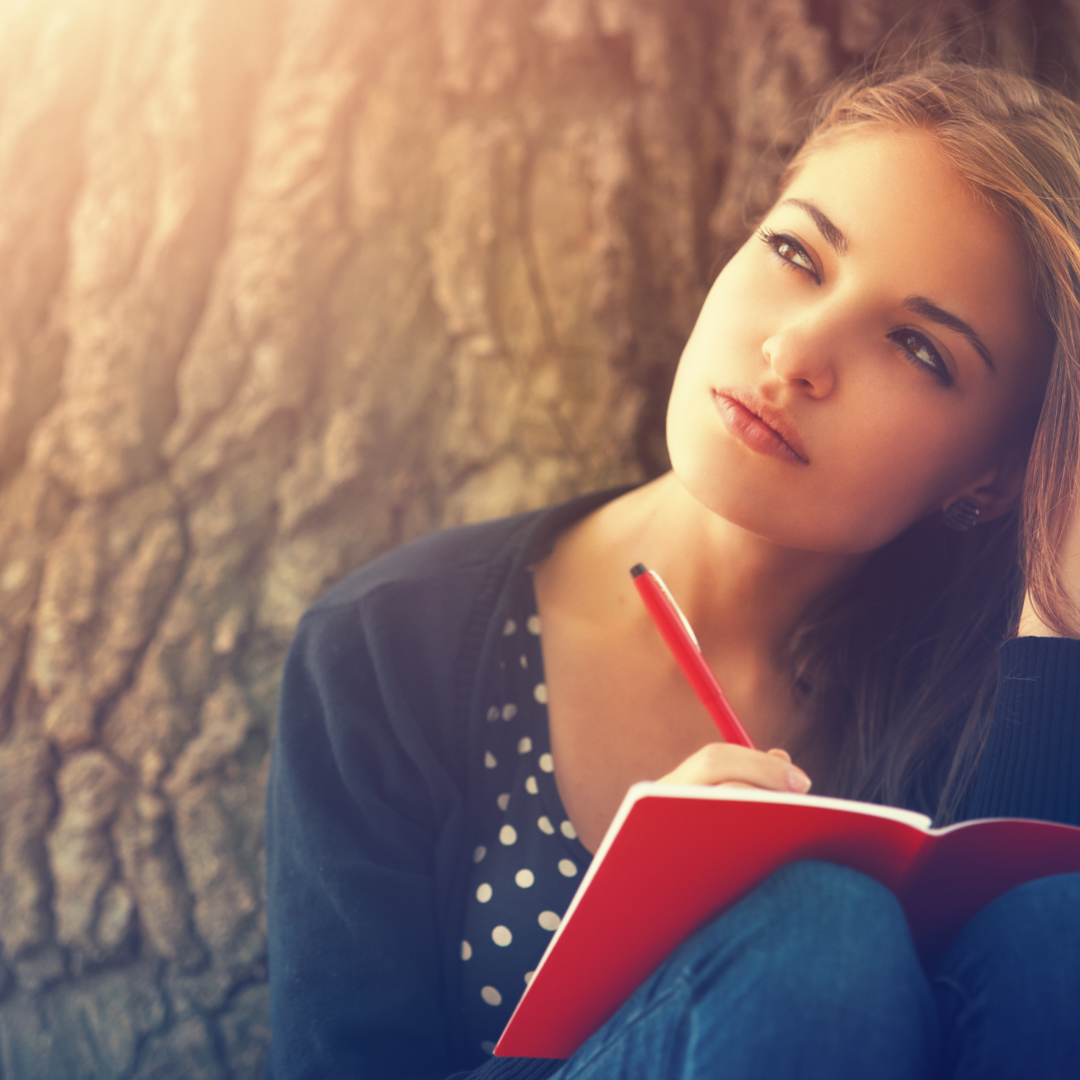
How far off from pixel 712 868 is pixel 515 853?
0.36m

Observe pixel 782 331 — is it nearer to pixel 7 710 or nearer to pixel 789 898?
pixel 789 898

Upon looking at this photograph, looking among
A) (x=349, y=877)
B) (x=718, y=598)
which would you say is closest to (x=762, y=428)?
(x=718, y=598)

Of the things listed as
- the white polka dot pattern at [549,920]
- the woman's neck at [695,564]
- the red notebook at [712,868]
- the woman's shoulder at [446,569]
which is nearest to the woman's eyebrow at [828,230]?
the woman's neck at [695,564]

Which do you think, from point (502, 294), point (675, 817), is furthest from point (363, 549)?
point (675, 817)

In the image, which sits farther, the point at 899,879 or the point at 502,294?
the point at 502,294

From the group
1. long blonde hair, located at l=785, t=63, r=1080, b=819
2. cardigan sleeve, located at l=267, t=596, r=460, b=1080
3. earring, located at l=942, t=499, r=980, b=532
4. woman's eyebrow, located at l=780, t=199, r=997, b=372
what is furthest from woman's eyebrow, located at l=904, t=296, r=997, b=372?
cardigan sleeve, located at l=267, t=596, r=460, b=1080

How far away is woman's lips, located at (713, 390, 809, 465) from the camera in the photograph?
902mm

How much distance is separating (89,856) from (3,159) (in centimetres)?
96

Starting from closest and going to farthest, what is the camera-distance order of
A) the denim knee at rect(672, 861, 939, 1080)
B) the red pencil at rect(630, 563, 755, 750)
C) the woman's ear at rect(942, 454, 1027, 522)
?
the denim knee at rect(672, 861, 939, 1080)
the red pencil at rect(630, 563, 755, 750)
the woman's ear at rect(942, 454, 1027, 522)

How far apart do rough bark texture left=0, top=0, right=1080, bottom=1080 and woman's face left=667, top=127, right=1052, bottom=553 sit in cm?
44

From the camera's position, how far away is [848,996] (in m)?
0.60

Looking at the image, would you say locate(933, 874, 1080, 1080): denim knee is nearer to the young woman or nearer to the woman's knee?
the woman's knee

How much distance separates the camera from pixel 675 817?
62cm

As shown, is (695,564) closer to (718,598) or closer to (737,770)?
(718,598)
